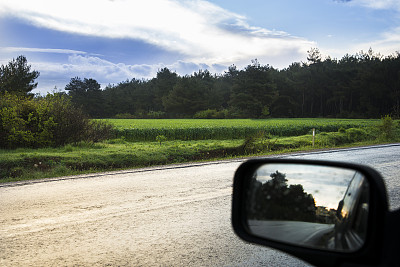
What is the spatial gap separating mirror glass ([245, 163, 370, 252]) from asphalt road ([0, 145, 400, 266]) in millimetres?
2412

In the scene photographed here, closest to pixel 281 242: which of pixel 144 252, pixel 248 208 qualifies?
pixel 248 208

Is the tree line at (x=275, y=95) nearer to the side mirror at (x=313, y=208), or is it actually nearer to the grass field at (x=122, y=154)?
the grass field at (x=122, y=154)

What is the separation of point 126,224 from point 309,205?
4.21 metres

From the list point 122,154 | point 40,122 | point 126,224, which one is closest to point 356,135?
point 122,154

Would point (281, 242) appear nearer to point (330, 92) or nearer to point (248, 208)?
point (248, 208)

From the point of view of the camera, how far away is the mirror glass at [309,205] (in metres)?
1.46

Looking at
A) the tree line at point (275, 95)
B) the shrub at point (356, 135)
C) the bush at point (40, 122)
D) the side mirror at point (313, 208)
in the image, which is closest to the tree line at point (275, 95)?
the tree line at point (275, 95)

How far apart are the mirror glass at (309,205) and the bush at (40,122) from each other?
52.0 feet

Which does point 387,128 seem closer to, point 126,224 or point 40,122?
point 40,122

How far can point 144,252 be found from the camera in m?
4.36

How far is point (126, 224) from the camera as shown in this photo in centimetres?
550

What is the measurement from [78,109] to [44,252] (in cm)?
1496

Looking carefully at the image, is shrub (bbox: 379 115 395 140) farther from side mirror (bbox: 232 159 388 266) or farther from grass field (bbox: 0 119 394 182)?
side mirror (bbox: 232 159 388 266)

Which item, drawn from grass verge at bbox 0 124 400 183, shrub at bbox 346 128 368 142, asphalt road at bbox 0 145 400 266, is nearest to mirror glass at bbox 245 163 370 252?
asphalt road at bbox 0 145 400 266
